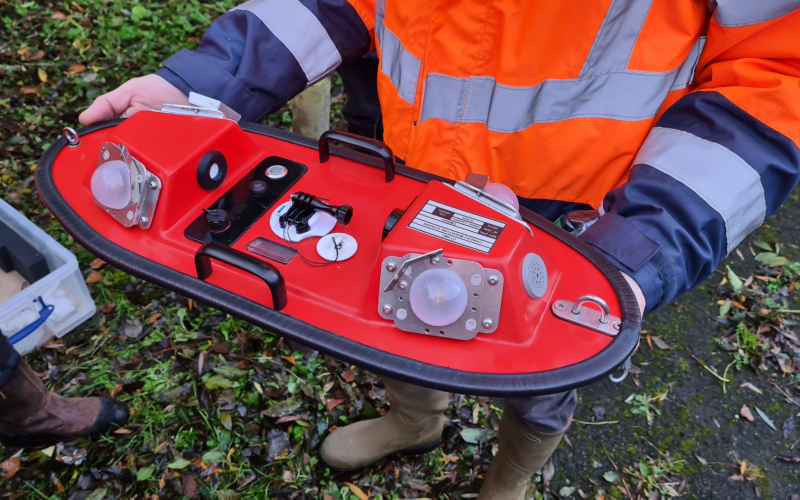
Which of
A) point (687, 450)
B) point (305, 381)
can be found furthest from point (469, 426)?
point (687, 450)

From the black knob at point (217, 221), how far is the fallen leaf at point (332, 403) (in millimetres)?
1191

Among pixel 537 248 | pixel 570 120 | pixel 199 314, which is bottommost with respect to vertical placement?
pixel 199 314

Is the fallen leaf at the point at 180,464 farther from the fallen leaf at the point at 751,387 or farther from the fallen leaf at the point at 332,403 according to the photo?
the fallen leaf at the point at 751,387

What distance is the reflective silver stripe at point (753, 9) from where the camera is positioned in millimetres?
1164

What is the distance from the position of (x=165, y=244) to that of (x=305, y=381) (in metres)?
1.20

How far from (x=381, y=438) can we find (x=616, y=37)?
5.23 feet

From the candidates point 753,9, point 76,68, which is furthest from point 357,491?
point 76,68

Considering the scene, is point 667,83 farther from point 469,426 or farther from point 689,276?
point 469,426

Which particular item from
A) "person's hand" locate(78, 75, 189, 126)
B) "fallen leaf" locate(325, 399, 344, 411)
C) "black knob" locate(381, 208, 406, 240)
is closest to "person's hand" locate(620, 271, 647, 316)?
"black knob" locate(381, 208, 406, 240)

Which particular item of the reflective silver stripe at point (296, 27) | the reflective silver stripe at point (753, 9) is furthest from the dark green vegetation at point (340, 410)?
the reflective silver stripe at point (753, 9)

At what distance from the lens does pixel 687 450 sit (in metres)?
2.29

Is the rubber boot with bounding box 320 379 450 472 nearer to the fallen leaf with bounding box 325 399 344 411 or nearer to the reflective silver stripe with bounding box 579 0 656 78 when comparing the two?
the fallen leaf with bounding box 325 399 344 411

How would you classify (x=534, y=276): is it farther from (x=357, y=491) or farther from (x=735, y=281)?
(x=735, y=281)

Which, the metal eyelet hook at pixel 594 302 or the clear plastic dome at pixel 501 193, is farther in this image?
the clear plastic dome at pixel 501 193
